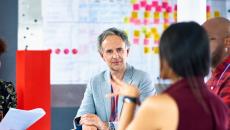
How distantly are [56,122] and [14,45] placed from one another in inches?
31.2

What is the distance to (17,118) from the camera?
95.5 inches

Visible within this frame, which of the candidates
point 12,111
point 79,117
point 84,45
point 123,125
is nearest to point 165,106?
point 123,125

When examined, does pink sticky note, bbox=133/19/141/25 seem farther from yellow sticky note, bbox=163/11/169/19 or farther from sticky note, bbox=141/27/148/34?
yellow sticky note, bbox=163/11/169/19

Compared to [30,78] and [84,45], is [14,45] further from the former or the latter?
[30,78]

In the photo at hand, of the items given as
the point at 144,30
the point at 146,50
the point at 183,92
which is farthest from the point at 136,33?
the point at 183,92

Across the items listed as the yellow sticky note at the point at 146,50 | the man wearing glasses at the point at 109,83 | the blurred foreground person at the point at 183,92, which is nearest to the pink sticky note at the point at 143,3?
the yellow sticky note at the point at 146,50

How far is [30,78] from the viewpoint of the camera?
118 inches

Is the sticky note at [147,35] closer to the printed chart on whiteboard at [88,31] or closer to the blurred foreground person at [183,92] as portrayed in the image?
the printed chart on whiteboard at [88,31]

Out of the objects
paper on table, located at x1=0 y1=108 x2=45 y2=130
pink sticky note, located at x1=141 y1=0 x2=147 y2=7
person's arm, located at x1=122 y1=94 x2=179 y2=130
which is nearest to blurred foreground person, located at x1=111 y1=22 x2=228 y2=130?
person's arm, located at x1=122 y1=94 x2=179 y2=130

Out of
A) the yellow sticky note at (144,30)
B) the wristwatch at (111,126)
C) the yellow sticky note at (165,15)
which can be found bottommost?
the wristwatch at (111,126)

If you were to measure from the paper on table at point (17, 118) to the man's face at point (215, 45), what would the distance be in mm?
1067

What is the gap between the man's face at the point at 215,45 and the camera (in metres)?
2.05

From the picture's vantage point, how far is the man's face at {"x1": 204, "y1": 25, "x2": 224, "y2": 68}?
6.74 feet

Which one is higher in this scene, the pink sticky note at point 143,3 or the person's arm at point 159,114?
the pink sticky note at point 143,3
